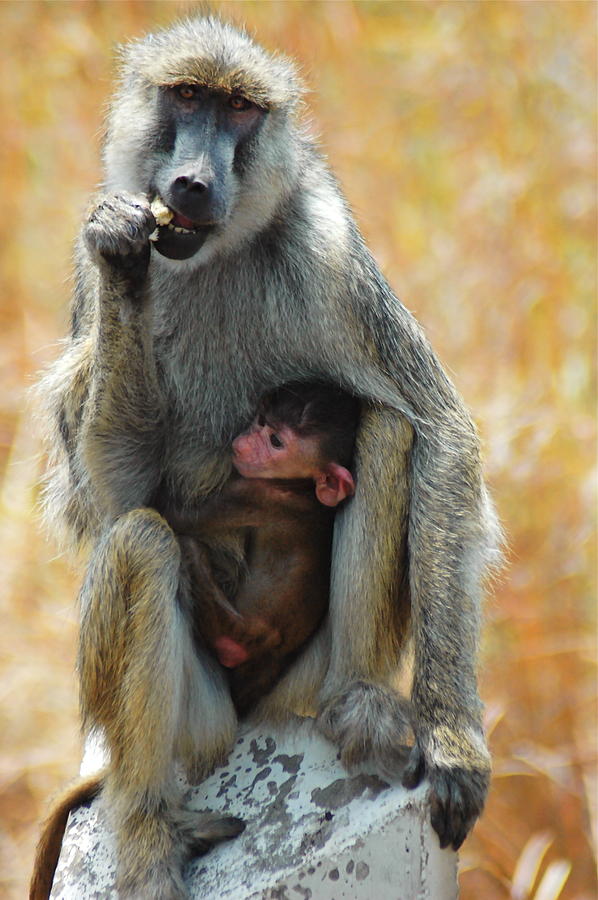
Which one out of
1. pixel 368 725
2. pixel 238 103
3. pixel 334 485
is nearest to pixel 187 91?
pixel 238 103

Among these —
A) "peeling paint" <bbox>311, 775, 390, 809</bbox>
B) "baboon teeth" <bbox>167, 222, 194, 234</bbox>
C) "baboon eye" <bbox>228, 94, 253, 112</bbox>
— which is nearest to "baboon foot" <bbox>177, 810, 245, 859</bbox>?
"peeling paint" <bbox>311, 775, 390, 809</bbox>

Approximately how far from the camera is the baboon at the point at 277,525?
3945 mm

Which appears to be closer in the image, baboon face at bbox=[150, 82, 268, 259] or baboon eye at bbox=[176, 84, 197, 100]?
baboon face at bbox=[150, 82, 268, 259]

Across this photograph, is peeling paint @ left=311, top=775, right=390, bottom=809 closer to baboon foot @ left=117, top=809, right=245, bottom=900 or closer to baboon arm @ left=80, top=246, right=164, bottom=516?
baboon foot @ left=117, top=809, right=245, bottom=900

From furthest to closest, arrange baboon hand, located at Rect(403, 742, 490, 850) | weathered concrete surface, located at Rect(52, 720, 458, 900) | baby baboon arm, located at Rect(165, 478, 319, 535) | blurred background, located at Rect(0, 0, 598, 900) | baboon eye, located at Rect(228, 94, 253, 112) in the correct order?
blurred background, located at Rect(0, 0, 598, 900) → baby baboon arm, located at Rect(165, 478, 319, 535) → baboon eye, located at Rect(228, 94, 253, 112) → baboon hand, located at Rect(403, 742, 490, 850) → weathered concrete surface, located at Rect(52, 720, 458, 900)

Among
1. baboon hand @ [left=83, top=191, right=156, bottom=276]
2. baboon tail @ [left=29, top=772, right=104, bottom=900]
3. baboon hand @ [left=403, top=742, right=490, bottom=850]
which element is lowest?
baboon tail @ [left=29, top=772, right=104, bottom=900]

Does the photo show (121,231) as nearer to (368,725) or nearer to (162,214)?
(162,214)

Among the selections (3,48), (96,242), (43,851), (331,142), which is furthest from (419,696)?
(3,48)

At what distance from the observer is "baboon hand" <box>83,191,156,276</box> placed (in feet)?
11.5

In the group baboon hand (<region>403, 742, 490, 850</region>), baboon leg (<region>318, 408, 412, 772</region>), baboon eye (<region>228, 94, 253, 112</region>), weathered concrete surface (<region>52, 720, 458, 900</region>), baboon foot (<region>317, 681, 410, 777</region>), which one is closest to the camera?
weathered concrete surface (<region>52, 720, 458, 900</region>)

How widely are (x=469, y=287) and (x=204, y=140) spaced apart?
369 centimetres

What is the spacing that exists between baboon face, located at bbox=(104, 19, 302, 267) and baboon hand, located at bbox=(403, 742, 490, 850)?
160cm

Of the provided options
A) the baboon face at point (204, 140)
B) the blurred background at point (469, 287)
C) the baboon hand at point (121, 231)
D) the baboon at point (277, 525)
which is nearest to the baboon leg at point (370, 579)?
the baboon at point (277, 525)

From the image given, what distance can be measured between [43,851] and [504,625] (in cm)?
333
